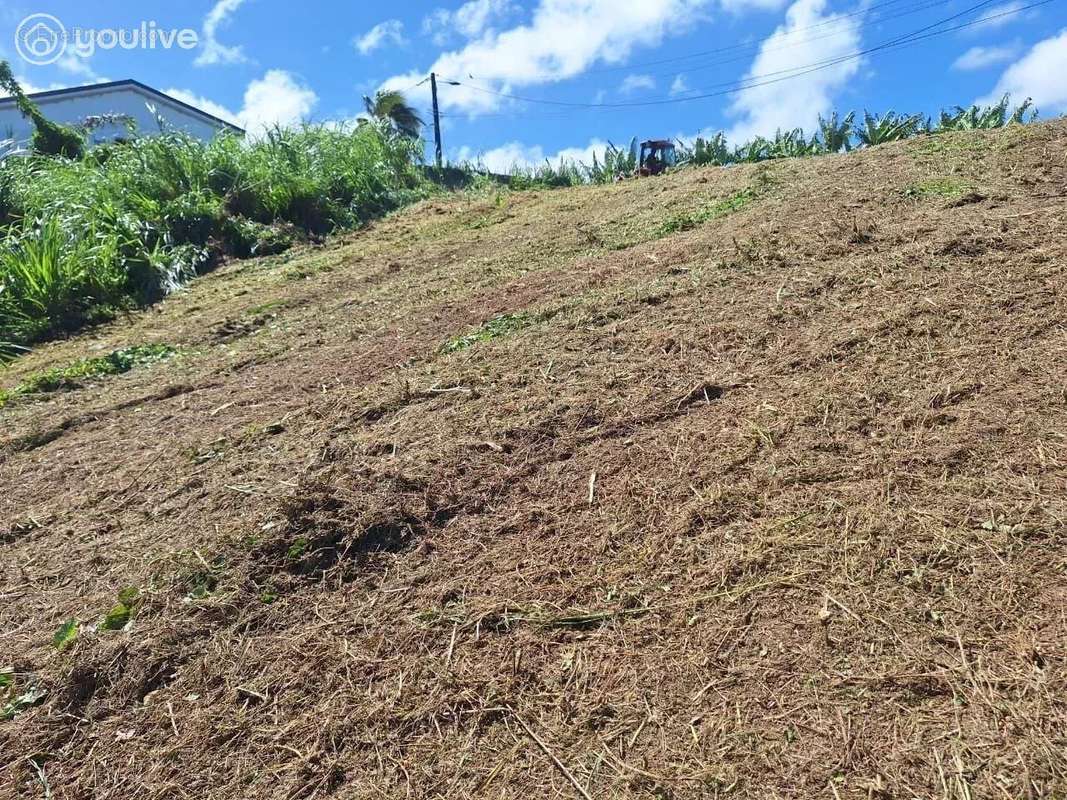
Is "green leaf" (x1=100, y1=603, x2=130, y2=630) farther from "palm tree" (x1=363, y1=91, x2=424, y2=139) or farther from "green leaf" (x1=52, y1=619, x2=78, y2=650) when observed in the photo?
"palm tree" (x1=363, y1=91, x2=424, y2=139)

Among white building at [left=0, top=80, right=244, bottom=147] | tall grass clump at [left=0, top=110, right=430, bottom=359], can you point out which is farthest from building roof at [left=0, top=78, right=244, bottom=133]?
tall grass clump at [left=0, top=110, right=430, bottom=359]

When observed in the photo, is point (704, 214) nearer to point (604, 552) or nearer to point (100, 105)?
point (604, 552)

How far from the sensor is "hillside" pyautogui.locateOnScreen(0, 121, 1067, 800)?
65.5 inches

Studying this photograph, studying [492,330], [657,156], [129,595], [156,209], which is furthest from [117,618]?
[657,156]

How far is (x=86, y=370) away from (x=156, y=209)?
4.78 meters

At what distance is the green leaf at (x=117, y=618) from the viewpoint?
7.36 ft

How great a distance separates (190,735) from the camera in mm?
1891

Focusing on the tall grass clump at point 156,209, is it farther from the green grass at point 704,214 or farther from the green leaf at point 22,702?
the green grass at point 704,214

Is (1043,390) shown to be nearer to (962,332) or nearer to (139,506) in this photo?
(962,332)

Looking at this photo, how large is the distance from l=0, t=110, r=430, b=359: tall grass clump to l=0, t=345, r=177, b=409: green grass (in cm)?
141

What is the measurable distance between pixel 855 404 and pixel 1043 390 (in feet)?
2.03

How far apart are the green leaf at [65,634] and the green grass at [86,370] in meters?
3.19

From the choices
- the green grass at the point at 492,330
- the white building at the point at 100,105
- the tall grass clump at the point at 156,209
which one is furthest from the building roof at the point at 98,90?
the green grass at the point at 492,330

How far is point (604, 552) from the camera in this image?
225 cm
